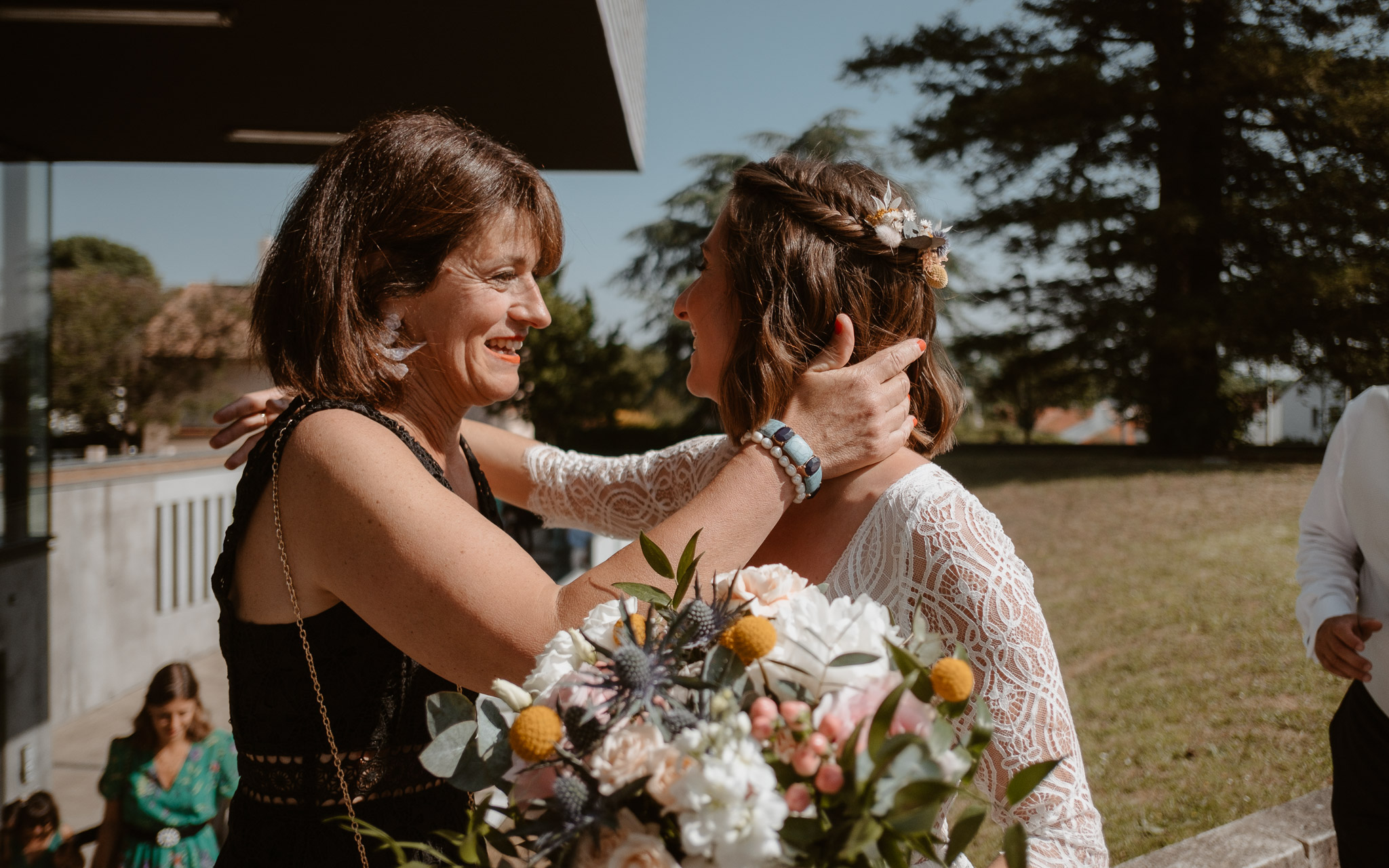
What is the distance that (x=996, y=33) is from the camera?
736 inches

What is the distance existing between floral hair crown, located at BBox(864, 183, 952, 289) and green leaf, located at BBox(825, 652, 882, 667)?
4.05 ft

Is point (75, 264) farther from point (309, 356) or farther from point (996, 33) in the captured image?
point (996, 33)

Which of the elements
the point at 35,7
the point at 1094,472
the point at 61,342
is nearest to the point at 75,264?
the point at 61,342

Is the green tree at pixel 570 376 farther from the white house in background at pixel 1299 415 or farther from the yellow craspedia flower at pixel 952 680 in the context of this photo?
the yellow craspedia flower at pixel 952 680

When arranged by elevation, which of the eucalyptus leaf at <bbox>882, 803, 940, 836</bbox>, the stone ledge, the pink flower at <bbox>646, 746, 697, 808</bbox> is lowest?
the stone ledge

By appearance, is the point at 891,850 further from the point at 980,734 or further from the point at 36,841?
the point at 36,841

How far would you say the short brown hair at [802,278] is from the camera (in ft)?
6.43

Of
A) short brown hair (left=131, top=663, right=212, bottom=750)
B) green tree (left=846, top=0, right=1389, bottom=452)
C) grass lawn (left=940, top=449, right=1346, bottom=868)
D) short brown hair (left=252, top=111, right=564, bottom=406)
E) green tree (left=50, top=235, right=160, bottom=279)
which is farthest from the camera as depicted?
green tree (left=846, top=0, right=1389, bottom=452)

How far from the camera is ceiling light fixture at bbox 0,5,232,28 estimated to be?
3.40 meters

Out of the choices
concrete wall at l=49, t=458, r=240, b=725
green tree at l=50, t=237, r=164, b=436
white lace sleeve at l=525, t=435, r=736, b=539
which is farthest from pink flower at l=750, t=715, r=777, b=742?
green tree at l=50, t=237, r=164, b=436

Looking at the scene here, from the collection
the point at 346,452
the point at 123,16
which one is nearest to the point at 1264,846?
the point at 346,452

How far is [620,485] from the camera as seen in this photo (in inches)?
103

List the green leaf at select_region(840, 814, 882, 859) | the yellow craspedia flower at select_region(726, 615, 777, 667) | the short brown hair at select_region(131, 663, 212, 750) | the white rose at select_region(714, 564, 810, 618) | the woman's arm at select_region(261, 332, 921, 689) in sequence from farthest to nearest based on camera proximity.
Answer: the short brown hair at select_region(131, 663, 212, 750), the woman's arm at select_region(261, 332, 921, 689), the white rose at select_region(714, 564, 810, 618), the yellow craspedia flower at select_region(726, 615, 777, 667), the green leaf at select_region(840, 814, 882, 859)

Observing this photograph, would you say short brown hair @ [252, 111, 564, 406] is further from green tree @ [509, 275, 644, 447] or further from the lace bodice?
green tree @ [509, 275, 644, 447]
